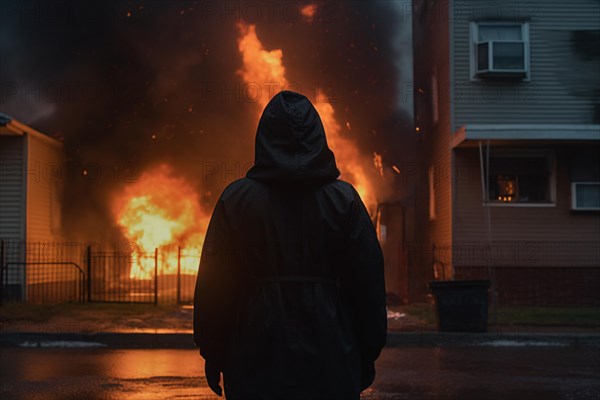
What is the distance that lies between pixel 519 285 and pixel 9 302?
11.5 metres

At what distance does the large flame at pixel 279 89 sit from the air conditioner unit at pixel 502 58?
16.1 ft

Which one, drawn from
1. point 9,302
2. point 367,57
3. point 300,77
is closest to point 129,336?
point 9,302

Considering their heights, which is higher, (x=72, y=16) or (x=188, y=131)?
(x=72, y=16)

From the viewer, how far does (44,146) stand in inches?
781

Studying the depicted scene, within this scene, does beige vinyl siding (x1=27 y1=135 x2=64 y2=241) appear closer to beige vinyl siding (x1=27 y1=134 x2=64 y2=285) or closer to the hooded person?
beige vinyl siding (x1=27 y1=134 x2=64 y2=285)

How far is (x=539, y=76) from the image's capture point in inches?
699

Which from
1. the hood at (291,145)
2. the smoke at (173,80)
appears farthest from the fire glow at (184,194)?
the hood at (291,145)

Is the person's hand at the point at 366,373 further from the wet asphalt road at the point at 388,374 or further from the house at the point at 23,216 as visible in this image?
the house at the point at 23,216

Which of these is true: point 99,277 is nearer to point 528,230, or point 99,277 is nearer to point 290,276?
point 528,230

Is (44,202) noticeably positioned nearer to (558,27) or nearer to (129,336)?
(129,336)

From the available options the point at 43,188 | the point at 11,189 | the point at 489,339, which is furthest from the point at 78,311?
the point at 489,339

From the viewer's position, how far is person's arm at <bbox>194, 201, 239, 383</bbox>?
3100 millimetres

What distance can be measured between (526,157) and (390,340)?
7.53m

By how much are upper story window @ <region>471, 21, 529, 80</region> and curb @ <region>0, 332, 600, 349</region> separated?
7.12m
